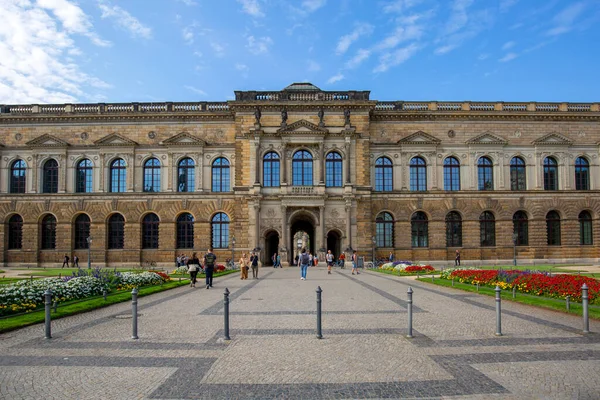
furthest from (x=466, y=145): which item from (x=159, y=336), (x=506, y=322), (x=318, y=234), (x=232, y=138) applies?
(x=159, y=336)

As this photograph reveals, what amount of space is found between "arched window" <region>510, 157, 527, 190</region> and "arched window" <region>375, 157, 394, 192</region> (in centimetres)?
1300

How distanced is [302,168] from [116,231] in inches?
827

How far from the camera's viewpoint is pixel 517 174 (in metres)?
48.6

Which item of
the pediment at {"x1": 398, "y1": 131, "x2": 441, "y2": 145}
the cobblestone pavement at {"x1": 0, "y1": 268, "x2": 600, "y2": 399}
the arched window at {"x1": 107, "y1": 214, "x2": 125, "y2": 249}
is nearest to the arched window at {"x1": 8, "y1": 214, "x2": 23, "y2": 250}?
the arched window at {"x1": 107, "y1": 214, "x2": 125, "y2": 249}

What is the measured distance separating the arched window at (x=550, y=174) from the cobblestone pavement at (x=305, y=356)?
39.1 metres

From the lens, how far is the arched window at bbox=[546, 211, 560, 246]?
4819 cm

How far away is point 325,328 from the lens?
1186 centimetres

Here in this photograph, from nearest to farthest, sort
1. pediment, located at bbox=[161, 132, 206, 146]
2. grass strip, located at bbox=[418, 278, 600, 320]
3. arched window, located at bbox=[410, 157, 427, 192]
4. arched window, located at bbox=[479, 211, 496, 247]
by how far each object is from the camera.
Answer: grass strip, located at bbox=[418, 278, 600, 320] → pediment, located at bbox=[161, 132, 206, 146] → arched window, located at bbox=[479, 211, 496, 247] → arched window, located at bbox=[410, 157, 427, 192]

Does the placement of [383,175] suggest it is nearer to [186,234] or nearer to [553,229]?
[553,229]

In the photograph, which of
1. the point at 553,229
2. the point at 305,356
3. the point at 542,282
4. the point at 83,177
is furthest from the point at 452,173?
the point at 305,356

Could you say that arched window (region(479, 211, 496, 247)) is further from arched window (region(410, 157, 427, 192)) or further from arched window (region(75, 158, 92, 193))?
arched window (region(75, 158, 92, 193))

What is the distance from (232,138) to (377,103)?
16052 mm

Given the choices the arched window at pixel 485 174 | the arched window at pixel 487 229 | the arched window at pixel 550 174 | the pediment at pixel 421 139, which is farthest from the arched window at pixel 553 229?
the pediment at pixel 421 139

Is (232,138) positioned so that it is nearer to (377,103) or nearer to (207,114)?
(207,114)
